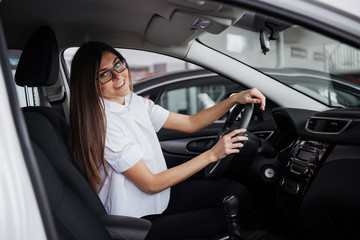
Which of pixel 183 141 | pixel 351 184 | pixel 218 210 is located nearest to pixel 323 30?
pixel 351 184

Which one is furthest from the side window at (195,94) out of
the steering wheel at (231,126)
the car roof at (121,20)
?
the steering wheel at (231,126)

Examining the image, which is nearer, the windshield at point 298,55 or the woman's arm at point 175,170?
the woman's arm at point 175,170

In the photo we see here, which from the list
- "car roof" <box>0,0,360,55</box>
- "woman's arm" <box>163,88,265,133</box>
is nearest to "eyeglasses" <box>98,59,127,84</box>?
"car roof" <box>0,0,360,55</box>

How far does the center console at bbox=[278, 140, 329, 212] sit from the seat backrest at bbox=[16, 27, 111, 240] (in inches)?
32.6

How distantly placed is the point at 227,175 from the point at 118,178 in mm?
807

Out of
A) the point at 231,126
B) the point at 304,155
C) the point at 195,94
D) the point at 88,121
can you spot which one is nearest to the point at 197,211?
the point at 231,126

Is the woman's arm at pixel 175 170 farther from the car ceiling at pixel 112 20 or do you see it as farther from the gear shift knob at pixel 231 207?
the car ceiling at pixel 112 20

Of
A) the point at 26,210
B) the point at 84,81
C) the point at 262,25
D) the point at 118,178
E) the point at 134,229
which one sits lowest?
the point at 134,229

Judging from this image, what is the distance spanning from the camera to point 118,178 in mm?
1429

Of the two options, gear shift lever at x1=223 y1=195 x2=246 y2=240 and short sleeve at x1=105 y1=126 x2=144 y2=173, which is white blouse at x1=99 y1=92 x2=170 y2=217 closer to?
short sleeve at x1=105 y1=126 x2=144 y2=173

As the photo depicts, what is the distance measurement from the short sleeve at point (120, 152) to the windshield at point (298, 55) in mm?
702

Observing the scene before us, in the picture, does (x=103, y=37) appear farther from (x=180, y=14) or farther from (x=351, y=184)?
(x=351, y=184)

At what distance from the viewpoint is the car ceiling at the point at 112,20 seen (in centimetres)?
151

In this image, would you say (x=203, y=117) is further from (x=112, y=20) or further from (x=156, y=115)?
(x=112, y=20)
